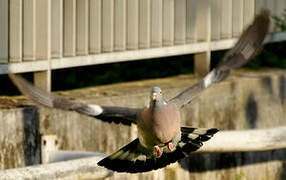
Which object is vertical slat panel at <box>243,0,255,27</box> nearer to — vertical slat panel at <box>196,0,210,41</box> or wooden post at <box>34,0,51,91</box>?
vertical slat panel at <box>196,0,210,41</box>

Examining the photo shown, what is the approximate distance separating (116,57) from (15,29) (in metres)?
1.36

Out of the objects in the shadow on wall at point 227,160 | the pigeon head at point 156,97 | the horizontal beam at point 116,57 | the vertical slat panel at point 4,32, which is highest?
the vertical slat panel at point 4,32

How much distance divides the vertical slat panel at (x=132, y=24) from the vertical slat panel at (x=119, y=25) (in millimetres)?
79

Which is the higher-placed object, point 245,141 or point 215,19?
point 215,19

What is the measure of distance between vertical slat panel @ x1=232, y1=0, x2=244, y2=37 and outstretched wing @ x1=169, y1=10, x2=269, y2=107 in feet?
8.30

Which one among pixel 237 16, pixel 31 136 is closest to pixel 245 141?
pixel 31 136

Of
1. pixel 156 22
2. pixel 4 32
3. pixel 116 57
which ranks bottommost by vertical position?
pixel 116 57

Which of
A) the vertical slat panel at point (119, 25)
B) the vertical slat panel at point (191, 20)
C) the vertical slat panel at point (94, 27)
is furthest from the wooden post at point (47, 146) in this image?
the vertical slat panel at point (191, 20)

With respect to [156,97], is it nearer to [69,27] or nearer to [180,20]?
[69,27]

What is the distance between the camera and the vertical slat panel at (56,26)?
8.78 m

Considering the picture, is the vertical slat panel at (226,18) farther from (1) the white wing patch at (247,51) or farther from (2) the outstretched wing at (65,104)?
(2) the outstretched wing at (65,104)

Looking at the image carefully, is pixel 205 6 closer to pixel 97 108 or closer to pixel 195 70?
pixel 195 70

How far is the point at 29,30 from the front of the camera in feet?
28.2

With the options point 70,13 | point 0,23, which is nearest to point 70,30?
point 70,13
